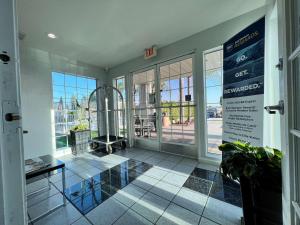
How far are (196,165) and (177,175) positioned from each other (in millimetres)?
593

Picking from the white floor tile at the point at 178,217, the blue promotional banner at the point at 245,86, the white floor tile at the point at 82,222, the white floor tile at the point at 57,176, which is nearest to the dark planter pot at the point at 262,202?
the white floor tile at the point at 178,217

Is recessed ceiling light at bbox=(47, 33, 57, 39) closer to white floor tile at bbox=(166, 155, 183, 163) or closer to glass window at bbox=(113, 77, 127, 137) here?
glass window at bbox=(113, 77, 127, 137)

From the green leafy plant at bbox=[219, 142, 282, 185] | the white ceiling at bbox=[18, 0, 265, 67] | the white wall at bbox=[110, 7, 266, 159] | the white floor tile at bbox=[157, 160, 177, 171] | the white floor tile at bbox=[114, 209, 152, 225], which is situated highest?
the white ceiling at bbox=[18, 0, 265, 67]

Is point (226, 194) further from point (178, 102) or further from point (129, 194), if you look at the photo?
point (178, 102)

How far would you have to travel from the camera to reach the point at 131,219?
157cm

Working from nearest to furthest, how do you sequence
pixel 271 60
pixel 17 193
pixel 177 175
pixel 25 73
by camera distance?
pixel 17 193
pixel 271 60
pixel 177 175
pixel 25 73

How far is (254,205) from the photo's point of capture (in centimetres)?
120

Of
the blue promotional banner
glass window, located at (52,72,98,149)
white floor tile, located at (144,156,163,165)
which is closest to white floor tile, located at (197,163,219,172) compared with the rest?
the blue promotional banner

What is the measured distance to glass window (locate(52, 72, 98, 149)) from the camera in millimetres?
3828

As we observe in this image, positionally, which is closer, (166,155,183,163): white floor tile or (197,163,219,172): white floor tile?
(197,163,219,172): white floor tile

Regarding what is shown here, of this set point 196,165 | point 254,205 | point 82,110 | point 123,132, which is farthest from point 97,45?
point 254,205

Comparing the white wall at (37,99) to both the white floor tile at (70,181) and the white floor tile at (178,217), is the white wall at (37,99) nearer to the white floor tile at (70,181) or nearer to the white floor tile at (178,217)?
the white floor tile at (70,181)

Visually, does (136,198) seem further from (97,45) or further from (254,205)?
(97,45)

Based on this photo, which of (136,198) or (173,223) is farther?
(136,198)
